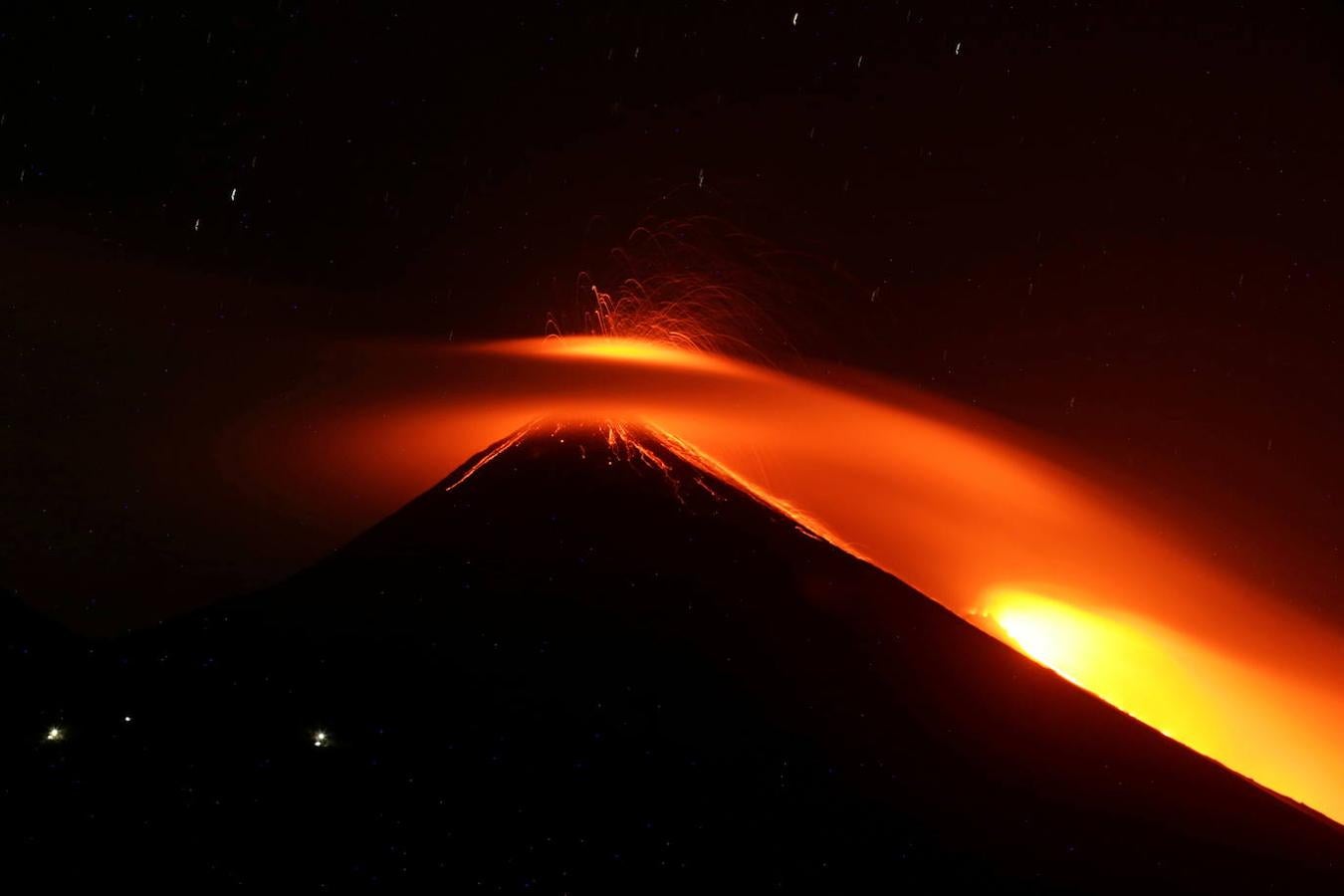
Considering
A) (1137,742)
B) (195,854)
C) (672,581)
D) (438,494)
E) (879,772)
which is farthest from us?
(438,494)

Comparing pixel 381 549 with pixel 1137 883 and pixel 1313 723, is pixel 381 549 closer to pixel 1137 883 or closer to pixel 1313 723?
pixel 1137 883

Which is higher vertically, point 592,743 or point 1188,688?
point 1188,688

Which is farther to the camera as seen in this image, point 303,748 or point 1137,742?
point 1137,742

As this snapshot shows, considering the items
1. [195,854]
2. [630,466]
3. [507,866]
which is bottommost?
[195,854]

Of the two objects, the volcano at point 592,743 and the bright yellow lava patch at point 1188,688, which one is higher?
the bright yellow lava patch at point 1188,688

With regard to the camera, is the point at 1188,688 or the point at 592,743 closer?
the point at 592,743

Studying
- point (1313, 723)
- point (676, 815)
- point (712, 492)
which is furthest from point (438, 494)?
point (1313, 723)

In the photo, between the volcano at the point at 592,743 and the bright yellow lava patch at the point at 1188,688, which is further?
the bright yellow lava patch at the point at 1188,688

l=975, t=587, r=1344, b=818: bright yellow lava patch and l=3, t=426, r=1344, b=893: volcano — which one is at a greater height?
l=975, t=587, r=1344, b=818: bright yellow lava patch
